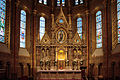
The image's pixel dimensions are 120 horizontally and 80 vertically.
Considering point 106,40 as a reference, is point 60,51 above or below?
below

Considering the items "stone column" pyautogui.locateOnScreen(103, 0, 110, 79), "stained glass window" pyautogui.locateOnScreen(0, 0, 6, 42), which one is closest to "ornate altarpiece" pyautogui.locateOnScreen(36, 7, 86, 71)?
"stone column" pyautogui.locateOnScreen(103, 0, 110, 79)

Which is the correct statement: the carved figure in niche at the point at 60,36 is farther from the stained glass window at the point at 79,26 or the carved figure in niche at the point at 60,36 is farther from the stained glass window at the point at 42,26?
the stained glass window at the point at 79,26

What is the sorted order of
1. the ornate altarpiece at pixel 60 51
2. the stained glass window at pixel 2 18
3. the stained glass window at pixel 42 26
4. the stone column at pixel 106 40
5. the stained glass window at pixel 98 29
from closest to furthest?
the stained glass window at pixel 2 18
the stone column at pixel 106 40
the stained glass window at pixel 98 29
the ornate altarpiece at pixel 60 51
the stained glass window at pixel 42 26

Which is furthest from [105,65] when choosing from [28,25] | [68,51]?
[28,25]

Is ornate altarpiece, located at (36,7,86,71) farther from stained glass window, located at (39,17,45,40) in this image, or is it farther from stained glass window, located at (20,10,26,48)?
stained glass window, located at (39,17,45,40)

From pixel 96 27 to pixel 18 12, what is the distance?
399 inches

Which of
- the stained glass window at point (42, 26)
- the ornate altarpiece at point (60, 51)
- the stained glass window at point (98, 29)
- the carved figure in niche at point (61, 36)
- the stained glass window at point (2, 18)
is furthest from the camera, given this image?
the stained glass window at point (42, 26)

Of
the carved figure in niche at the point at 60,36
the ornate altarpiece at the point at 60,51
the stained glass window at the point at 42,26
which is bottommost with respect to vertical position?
the ornate altarpiece at the point at 60,51

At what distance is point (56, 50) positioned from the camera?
26516 millimetres

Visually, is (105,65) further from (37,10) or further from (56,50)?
(37,10)

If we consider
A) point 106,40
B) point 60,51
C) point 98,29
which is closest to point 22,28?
point 60,51

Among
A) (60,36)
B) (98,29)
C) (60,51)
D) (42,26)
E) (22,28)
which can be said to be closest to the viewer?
(22,28)

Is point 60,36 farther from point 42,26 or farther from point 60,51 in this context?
point 42,26

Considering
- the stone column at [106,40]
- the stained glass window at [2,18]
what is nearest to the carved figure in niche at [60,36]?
the stone column at [106,40]
